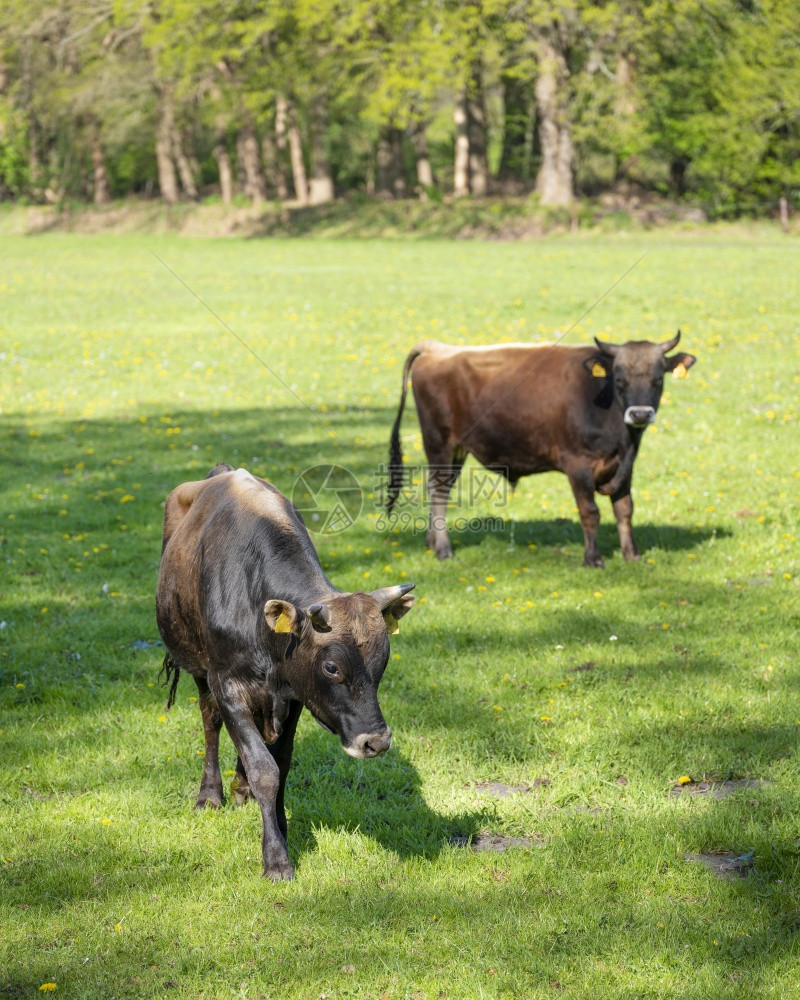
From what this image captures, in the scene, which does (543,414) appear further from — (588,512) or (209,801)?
(209,801)

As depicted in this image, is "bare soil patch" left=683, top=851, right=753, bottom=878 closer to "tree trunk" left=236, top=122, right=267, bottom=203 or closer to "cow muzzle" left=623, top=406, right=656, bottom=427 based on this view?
"cow muzzle" left=623, top=406, right=656, bottom=427

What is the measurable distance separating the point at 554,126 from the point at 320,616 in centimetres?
5038

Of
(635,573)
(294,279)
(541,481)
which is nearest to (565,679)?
(635,573)

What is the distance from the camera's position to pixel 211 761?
20.4 feet

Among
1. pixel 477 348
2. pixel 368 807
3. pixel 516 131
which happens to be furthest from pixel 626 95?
pixel 368 807

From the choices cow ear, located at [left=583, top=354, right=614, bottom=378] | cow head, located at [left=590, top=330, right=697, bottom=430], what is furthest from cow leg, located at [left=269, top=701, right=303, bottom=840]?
cow ear, located at [left=583, top=354, right=614, bottom=378]

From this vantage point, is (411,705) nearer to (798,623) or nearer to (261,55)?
(798,623)

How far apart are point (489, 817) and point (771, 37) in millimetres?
51900

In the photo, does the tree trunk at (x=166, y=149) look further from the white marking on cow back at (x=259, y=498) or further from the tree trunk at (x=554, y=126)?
the white marking on cow back at (x=259, y=498)

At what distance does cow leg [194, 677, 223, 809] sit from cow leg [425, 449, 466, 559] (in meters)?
5.08

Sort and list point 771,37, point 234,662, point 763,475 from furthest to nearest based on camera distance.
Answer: point 771,37 < point 763,475 < point 234,662

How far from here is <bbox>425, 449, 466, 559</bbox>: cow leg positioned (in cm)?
1112

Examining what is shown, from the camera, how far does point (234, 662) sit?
543 centimetres

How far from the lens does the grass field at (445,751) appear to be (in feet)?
15.9
